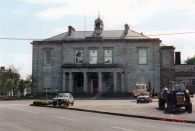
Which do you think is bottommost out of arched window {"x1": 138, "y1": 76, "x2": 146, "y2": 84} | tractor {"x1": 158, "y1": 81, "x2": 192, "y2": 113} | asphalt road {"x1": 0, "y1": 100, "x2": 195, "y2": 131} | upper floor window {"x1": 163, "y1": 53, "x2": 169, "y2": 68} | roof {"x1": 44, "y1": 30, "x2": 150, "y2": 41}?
asphalt road {"x1": 0, "y1": 100, "x2": 195, "y2": 131}

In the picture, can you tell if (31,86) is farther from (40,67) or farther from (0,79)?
(0,79)

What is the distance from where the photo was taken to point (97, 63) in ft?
182

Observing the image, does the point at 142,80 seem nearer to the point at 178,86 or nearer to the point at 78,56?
the point at 78,56

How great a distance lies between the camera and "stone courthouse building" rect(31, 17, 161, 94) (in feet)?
178

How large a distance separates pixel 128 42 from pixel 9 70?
44.2 metres

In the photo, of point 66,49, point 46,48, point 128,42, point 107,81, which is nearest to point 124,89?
point 107,81

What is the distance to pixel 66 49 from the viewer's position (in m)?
56.2

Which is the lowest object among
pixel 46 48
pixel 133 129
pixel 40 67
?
pixel 133 129

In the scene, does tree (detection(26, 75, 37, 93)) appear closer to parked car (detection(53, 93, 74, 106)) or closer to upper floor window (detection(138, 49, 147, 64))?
upper floor window (detection(138, 49, 147, 64))

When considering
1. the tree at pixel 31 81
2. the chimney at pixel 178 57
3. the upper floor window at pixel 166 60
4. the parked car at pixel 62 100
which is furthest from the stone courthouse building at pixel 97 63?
the chimney at pixel 178 57

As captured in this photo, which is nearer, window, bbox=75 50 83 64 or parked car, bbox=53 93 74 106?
parked car, bbox=53 93 74 106

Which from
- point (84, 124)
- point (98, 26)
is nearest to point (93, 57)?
point (98, 26)

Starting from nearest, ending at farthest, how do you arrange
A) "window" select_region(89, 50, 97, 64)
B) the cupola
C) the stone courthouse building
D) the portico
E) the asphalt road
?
the asphalt road
the portico
the stone courthouse building
"window" select_region(89, 50, 97, 64)
the cupola

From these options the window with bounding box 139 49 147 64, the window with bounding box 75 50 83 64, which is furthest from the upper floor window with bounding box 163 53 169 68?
the window with bounding box 75 50 83 64
